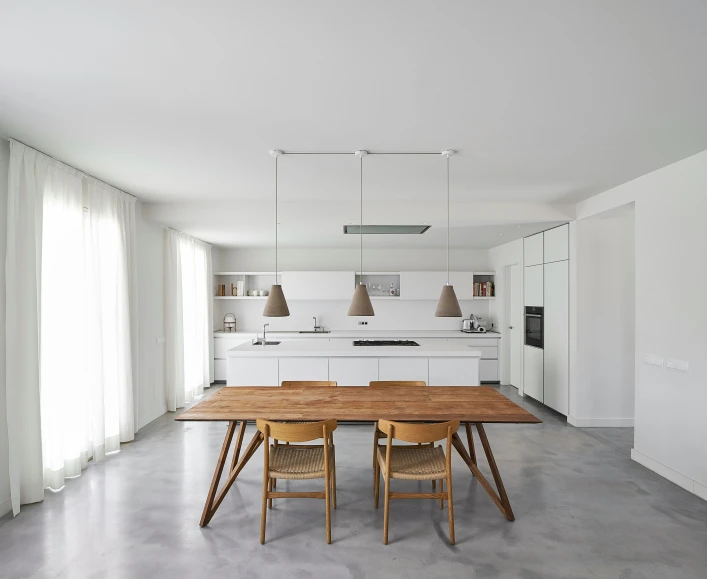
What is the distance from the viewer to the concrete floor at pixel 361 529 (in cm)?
244

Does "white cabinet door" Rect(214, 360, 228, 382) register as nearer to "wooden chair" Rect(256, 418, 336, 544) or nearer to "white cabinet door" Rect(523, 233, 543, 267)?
"wooden chair" Rect(256, 418, 336, 544)

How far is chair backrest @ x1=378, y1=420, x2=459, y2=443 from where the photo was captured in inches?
105

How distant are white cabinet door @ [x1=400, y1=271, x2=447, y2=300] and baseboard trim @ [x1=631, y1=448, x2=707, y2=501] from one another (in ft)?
13.6

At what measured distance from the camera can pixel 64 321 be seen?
3.52 metres

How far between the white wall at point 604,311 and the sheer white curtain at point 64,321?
5022 mm

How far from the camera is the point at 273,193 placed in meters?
4.54

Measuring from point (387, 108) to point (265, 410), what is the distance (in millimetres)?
2180

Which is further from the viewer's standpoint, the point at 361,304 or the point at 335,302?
the point at 335,302

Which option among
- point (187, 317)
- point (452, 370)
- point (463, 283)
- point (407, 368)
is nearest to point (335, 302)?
point (463, 283)

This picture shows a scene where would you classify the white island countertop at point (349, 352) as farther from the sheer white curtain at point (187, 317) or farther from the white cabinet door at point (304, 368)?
the sheer white curtain at point (187, 317)

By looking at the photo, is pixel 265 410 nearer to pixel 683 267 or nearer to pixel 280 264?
pixel 683 267

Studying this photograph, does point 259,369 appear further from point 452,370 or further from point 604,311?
point 604,311

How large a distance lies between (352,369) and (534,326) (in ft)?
9.10

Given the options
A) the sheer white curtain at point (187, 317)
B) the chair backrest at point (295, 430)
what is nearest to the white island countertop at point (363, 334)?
the sheer white curtain at point (187, 317)
